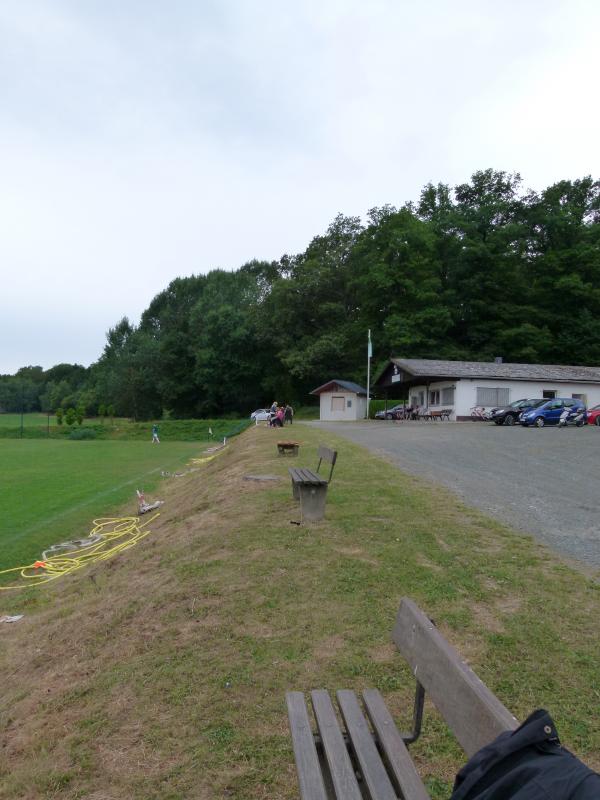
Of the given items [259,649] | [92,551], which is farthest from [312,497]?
[92,551]

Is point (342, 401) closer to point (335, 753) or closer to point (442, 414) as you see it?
point (442, 414)

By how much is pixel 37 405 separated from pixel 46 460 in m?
115

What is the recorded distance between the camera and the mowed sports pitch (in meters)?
11.5

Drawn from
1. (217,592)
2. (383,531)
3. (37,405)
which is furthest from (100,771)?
(37,405)

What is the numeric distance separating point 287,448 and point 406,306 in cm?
4425

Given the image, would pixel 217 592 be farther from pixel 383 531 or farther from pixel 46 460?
pixel 46 460

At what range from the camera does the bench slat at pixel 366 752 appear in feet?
7.55

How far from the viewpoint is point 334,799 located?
2.33m

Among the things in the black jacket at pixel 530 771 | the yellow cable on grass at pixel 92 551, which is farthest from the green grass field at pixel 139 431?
the black jacket at pixel 530 771

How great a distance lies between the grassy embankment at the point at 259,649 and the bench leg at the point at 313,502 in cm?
19

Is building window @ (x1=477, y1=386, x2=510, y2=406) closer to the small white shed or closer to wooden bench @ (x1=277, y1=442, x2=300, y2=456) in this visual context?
the small white shed

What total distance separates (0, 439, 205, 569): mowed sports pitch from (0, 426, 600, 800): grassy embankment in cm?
480

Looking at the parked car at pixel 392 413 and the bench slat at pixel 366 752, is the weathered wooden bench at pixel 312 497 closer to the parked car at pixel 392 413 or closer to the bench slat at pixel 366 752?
the bench slat at pixel 366 752

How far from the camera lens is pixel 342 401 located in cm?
4931
